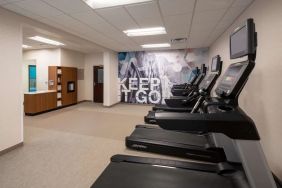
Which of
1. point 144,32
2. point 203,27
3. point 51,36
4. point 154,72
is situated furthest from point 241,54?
point 154,72

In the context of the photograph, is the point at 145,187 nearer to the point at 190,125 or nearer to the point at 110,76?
the point at 190,125

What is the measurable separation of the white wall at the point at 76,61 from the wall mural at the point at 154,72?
6.80 feet

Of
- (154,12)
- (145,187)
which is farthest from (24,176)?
(154,12)

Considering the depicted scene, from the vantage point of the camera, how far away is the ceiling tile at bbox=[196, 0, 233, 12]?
2701 millimetres

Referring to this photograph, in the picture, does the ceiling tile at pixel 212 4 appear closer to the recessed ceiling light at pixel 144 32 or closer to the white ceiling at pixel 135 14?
the white ceiling at pixel 135 14

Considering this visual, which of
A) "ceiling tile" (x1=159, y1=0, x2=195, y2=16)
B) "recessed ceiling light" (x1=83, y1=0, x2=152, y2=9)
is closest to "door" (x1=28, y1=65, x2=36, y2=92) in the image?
"recessed ceiling light" (x1=83, y1=0, x2=152, y2=9)

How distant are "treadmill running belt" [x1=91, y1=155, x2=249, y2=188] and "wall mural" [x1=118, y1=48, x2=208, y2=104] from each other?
5907 millimetres

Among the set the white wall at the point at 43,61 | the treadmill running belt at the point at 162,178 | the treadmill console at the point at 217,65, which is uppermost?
the white wall at the point at 43,61

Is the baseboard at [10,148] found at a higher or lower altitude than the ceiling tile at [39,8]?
lower

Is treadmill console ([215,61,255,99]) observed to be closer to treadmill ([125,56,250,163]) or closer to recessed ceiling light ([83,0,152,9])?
treadmill ([125,56,250,163])

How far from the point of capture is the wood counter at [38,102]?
225 inches

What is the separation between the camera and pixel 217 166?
7.06 feet

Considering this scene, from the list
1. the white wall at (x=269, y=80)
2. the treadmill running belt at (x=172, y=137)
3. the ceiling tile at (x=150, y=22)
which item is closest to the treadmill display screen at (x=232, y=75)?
the white wall at (x=269, y=80)

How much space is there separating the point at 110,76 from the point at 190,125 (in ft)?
21.8
